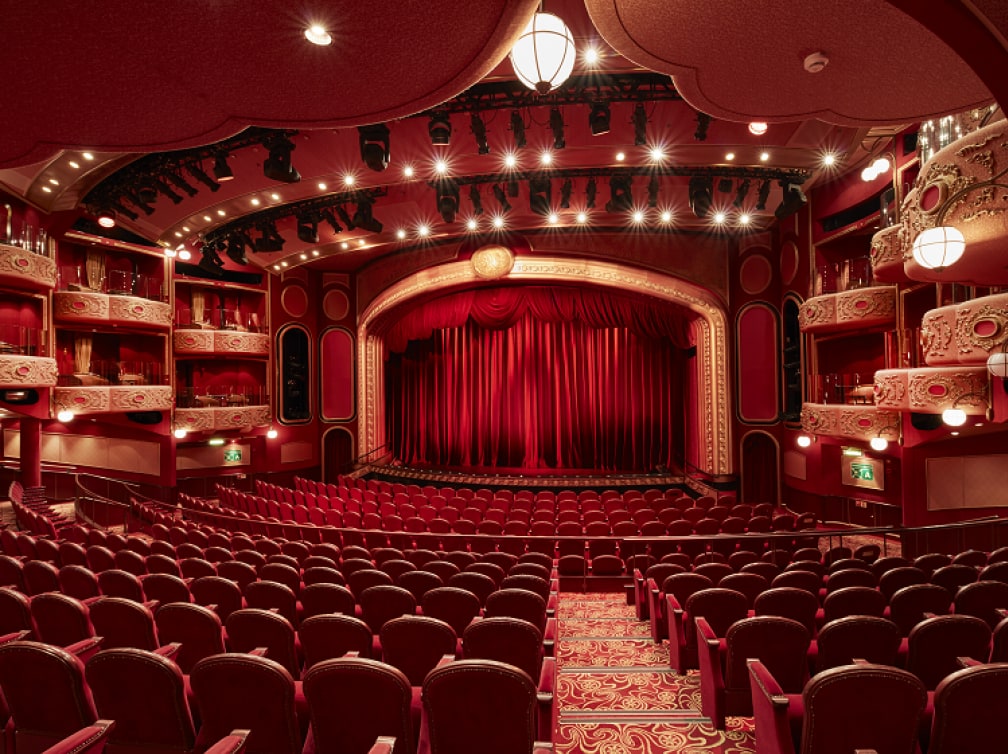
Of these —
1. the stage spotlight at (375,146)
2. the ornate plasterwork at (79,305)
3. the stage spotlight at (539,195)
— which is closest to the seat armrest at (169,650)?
the stage spotlight at (375,146)

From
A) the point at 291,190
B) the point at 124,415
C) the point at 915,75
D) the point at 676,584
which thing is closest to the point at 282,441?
the point at 124,415

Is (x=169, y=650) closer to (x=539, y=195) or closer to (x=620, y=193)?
(x=539, y=195)

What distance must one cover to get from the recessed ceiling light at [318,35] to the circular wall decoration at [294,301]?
1592cm

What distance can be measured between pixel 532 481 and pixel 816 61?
13.3 metres

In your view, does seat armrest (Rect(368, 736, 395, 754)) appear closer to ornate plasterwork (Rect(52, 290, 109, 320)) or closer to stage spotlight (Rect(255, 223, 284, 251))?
stage spotlight (Rect(255, 223, 284, 251))

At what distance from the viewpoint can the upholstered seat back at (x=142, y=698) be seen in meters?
2.60

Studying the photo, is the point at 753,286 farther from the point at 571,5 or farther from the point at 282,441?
the point at 282,441

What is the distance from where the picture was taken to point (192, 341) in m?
15.4

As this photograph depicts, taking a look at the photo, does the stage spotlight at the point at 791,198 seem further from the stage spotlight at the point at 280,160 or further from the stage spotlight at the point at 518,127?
the stage spotlight at the point at 280,160

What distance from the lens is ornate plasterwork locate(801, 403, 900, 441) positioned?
9.89 metres

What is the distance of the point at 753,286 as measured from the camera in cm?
1448

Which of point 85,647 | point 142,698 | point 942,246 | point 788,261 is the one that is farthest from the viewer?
point 788,261

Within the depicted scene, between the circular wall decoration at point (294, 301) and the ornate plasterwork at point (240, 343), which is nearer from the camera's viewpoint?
the ornate plasterwork at point (240, 343)

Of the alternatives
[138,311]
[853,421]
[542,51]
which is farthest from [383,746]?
[138,311]
